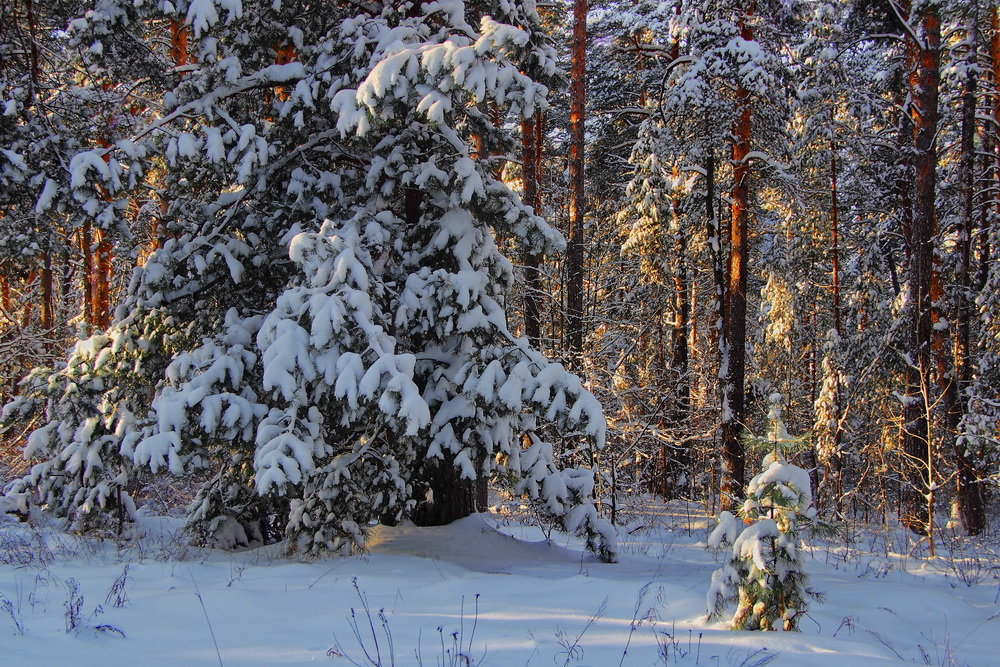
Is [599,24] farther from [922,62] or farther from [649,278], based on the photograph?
[922,62]

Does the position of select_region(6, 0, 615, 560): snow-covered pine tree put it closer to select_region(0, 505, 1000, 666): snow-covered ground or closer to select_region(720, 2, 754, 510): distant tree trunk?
select_region(0, 505, 1000, 666): snow-covered ground

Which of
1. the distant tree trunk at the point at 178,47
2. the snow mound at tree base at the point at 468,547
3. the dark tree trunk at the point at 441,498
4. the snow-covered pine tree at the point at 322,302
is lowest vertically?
the snow mound at tree base at the point at 468,547

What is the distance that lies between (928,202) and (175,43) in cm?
1406

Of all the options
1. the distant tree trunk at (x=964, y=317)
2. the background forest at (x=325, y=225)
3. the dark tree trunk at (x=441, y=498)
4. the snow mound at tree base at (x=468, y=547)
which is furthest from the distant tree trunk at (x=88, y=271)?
the distant tree trunk at (x=964, y=317)

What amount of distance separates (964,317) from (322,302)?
15.7 metres

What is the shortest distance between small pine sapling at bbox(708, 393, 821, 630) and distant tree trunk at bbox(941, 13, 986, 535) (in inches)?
390

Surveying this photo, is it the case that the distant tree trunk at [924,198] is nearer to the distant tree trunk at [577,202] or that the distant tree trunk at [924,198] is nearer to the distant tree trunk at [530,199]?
the distant tree trunk at [577,202]

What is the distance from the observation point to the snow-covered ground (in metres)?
4.17

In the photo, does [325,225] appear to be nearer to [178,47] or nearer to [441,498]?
[441,498]

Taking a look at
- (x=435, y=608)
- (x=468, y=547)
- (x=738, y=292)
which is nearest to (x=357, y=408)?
(x=435, y=608)

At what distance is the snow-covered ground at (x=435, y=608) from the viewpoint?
4.17m

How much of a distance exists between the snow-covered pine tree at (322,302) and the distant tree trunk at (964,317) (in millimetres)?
9624

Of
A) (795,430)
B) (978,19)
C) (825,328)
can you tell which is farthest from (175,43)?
(795,430)

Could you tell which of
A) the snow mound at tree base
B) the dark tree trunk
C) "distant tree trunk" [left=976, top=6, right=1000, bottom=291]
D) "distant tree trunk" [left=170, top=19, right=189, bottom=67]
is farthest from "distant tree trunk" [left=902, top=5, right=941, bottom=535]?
"distant tree trunk" [left=170, top=19, right=189, bottom=67]
